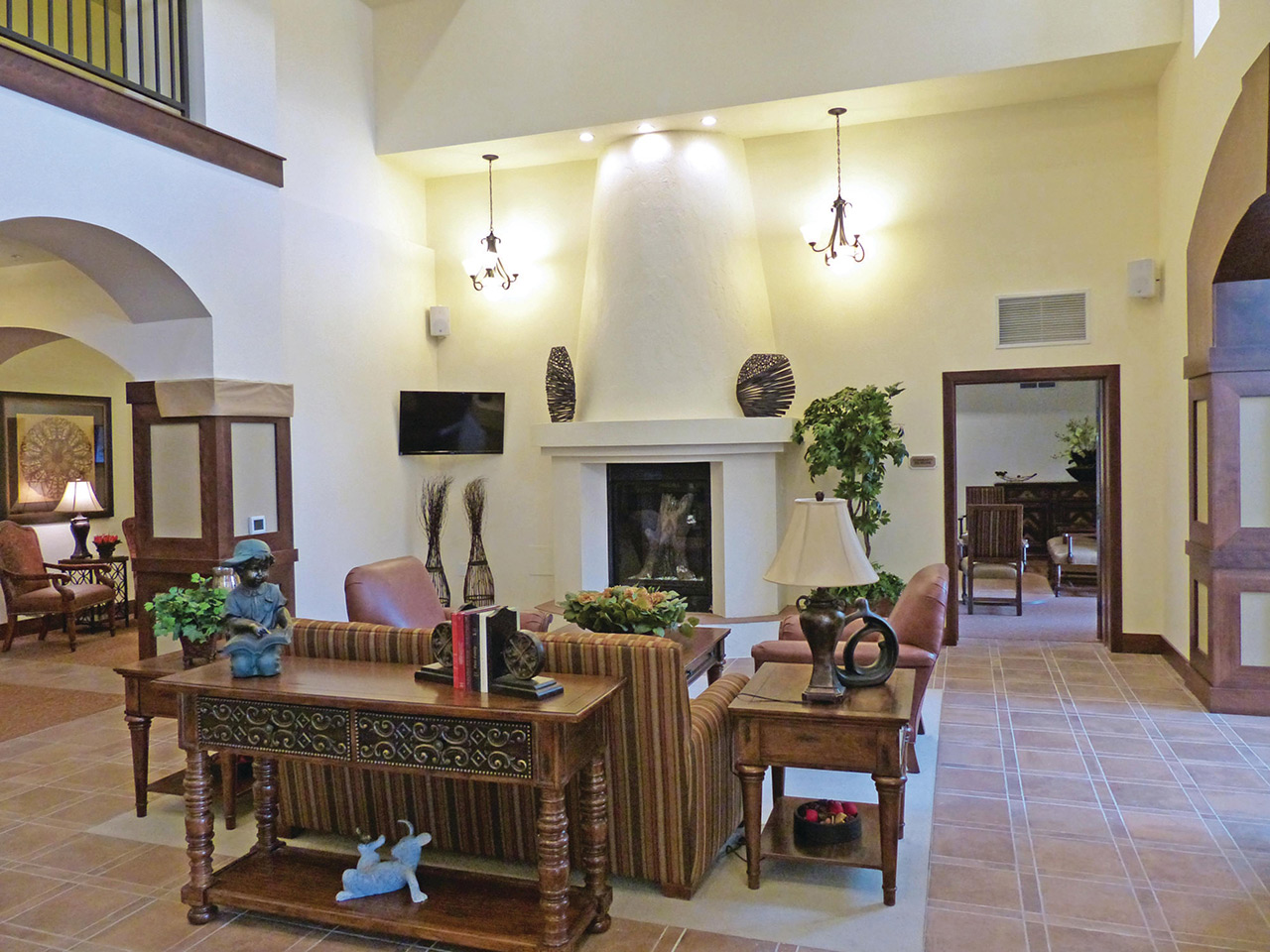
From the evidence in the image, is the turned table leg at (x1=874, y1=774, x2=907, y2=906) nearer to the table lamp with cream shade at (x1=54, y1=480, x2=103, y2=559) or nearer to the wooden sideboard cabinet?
the table lamp with cream shade at (x1=54, y1=480, x2=103, y2=559)

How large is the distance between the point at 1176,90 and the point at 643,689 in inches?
207

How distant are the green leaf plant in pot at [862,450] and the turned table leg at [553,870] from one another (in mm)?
4025

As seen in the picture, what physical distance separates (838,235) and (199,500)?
15.5 ft

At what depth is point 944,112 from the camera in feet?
21.9

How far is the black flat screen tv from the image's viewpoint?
757 cm

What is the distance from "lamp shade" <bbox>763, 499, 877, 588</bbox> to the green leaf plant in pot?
3.28 m

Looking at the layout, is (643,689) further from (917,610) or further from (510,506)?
(510,506)

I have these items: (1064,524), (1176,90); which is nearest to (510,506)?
(1176,90)

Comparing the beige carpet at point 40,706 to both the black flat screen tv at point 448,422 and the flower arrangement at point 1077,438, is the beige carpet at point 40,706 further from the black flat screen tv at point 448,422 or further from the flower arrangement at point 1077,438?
the flower arrangement at point 1077,438

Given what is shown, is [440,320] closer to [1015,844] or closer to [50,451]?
[50,451]

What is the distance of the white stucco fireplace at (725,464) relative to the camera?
680 cm

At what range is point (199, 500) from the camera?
553 centimetres

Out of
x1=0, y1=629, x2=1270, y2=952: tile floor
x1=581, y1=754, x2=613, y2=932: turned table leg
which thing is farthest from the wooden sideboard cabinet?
x1=581, y1=754, x2=613, y2=932: turned table leg

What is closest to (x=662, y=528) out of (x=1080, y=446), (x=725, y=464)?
(x=725, y=464)
